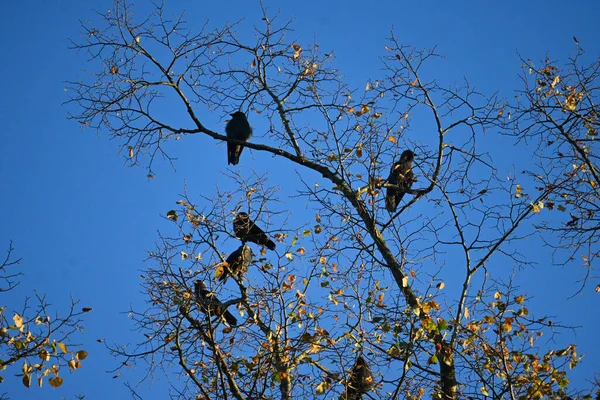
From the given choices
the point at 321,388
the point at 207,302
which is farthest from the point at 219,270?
the point at 321,388

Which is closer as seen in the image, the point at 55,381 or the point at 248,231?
the point at 55,381

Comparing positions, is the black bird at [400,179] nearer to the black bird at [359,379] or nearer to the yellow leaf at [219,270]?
the black bird at [359,379]

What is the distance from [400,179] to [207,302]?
316cm

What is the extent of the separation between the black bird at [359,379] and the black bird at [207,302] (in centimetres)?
123

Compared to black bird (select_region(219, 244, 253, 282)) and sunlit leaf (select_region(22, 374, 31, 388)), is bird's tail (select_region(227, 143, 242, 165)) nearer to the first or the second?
Answer: black bird (select_region(219, 244, 253, 282))

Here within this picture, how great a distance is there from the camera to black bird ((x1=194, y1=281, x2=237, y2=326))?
657 centimetres

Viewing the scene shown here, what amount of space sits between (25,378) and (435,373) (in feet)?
10.5

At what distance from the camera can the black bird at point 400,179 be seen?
8188mm

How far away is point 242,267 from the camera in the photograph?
737 cm

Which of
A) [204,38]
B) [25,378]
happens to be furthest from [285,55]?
[25,378]

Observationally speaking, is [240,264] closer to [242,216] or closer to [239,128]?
[242,216]

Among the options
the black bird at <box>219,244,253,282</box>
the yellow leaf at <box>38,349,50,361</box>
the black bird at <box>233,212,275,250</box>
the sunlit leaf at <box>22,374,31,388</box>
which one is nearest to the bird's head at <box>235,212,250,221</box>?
the black bird at <box>233,212,275,250</box>

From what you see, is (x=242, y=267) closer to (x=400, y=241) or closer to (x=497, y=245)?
(x=400, y=241)

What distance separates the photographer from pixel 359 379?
6.76 metres
